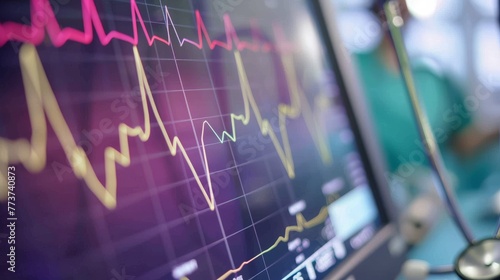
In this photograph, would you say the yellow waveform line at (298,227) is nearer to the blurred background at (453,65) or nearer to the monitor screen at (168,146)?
the monitor screen at (168,146)

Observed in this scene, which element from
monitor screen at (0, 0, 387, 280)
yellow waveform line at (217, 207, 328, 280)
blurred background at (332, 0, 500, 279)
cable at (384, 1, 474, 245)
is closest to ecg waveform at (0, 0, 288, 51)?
monitor screen at (0, 0, 387, 280)

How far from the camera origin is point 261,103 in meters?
0.67

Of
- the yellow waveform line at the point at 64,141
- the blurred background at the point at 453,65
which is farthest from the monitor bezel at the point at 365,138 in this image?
the yellow waveform line at the point at 64,141

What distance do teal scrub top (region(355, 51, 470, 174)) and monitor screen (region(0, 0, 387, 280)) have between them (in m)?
0.52

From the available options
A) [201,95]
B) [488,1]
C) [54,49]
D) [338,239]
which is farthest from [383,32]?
[54,49]

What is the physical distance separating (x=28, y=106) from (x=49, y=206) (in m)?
0.08

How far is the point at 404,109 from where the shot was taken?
1319mm

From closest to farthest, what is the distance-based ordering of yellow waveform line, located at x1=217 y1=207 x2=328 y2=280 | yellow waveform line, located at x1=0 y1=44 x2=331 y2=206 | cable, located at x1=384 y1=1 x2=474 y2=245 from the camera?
1. yellow waveform line, located at x1=0 y1=44 x2=331 y2=206
2. yellow waveform line, located at x1=217 y1=207 x2=328 y2=280
3. cable, located at x1=384 y1=1 x2=474 y2=245

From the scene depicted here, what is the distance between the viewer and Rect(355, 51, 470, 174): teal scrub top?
129cm

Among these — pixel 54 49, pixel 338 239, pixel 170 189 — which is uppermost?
pixel 54 49

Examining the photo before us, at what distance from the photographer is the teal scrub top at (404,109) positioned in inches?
50.7

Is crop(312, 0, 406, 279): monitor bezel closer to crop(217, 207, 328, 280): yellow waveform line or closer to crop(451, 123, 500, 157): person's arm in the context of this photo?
crop(217, 207, 328, 280): yellow waveform line

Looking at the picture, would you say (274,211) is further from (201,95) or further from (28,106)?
(28,106)

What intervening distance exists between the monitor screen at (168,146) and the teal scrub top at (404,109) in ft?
1.71
